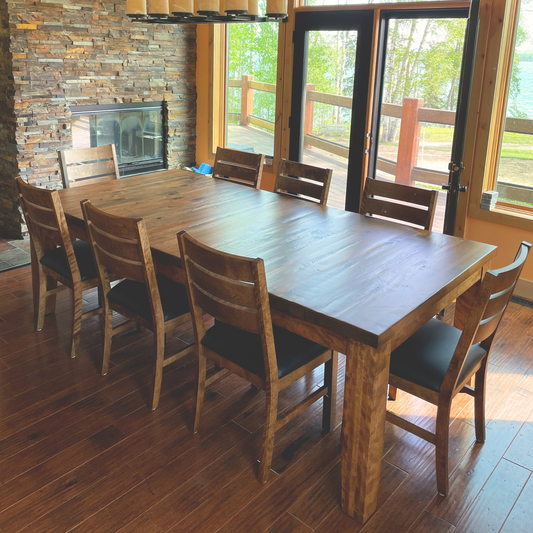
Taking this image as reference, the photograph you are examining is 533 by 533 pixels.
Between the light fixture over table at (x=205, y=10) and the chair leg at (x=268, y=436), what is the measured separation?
6.12 ft

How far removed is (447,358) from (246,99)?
4.26m

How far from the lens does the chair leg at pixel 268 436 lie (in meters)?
2.25

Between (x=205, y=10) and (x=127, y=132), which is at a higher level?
(x=205, y=10)

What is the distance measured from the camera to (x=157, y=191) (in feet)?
12.1

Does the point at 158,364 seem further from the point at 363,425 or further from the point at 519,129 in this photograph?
the point at 519,129

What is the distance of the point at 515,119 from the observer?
398 centimetres

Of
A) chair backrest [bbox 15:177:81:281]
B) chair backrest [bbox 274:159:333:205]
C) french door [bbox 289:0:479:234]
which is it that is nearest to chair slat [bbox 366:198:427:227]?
chair backrest [bbox 274:159:333:205]

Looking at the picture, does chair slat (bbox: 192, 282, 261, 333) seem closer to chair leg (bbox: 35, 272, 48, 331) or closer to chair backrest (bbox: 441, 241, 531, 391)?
chair backrest (bbox: 441, 241, 531, 391)

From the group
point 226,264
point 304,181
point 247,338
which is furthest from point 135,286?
point 304,181

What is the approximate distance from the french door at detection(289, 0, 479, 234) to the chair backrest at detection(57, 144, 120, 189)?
1958 millimetres

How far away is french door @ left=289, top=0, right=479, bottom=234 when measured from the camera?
13.9 ft

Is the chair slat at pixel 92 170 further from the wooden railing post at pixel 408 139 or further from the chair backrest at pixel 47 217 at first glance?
the wooden railing post at pixel 408 139

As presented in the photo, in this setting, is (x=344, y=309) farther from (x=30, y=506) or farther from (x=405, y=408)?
(x=30, y=506)

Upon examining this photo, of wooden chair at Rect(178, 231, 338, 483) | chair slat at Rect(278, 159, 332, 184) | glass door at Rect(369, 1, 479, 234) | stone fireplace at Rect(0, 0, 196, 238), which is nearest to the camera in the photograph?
wooden chair at Rect(178, 231, 338, 483)
